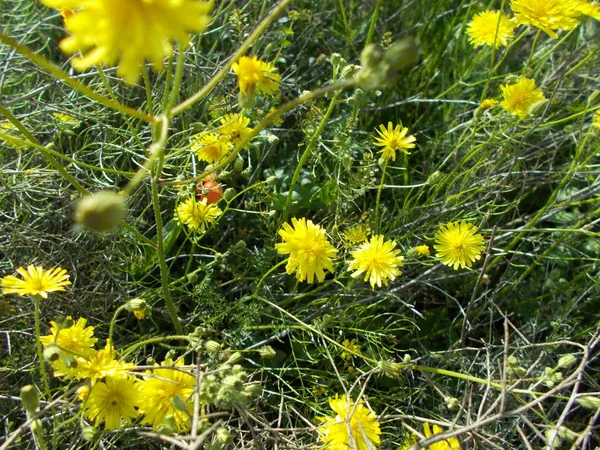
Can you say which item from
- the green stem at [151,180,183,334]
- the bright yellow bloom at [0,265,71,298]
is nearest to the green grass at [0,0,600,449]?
the green stem at [151,180,183,334]

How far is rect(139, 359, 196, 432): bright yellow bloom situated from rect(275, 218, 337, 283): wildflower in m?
0.39

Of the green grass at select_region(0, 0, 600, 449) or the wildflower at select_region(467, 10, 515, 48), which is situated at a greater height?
the wildflower at select_region(467, 10, 515, 48)

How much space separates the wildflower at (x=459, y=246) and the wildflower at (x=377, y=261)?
0.20 meters

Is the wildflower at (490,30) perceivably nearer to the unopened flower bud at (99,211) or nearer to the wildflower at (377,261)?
the wildflower at (377,261)

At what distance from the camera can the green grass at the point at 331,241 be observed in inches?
57.5

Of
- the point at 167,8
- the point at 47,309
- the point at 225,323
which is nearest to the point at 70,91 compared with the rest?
the point at 47,309

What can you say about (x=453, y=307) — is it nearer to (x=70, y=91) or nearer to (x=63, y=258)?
(x=63, y=258)

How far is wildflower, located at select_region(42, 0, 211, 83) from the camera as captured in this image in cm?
74

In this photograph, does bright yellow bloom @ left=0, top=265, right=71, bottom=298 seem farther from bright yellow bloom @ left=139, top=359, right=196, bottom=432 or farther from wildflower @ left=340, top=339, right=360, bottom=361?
wildflower @ left=340, top=339, right=360, bottom=361

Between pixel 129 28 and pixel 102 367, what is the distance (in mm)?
677

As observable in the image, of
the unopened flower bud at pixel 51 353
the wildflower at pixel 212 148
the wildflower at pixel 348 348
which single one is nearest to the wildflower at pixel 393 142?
the wildflower at pixel 212 148

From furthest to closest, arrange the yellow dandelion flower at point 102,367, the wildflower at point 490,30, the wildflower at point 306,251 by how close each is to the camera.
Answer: the wildflower at point 490,30 < the wildflower at point 306,251 < the yellow dandelion flower at point 102,367

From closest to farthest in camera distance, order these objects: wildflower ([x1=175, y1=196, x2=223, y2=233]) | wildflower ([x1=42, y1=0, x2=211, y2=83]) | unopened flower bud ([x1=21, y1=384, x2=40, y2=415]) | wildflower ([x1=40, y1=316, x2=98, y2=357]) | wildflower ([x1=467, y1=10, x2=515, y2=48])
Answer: wildflower ([x1=42, y1=0, x2=211, y2=83])
unopened flower bud ([x1=21, y1=384, x2=40, y2=415])
wildflower ([x1=40, y1=316, x2=98, y2=357])
wildflower ([x1=175, y1=196, x2=223, y2=233])
wildflower ([x1=467, y1=10, x2=515, y2=48])

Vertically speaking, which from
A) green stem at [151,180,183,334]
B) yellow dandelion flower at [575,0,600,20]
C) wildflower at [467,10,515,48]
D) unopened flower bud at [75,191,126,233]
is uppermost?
wildflower at [467,10,515,48]
